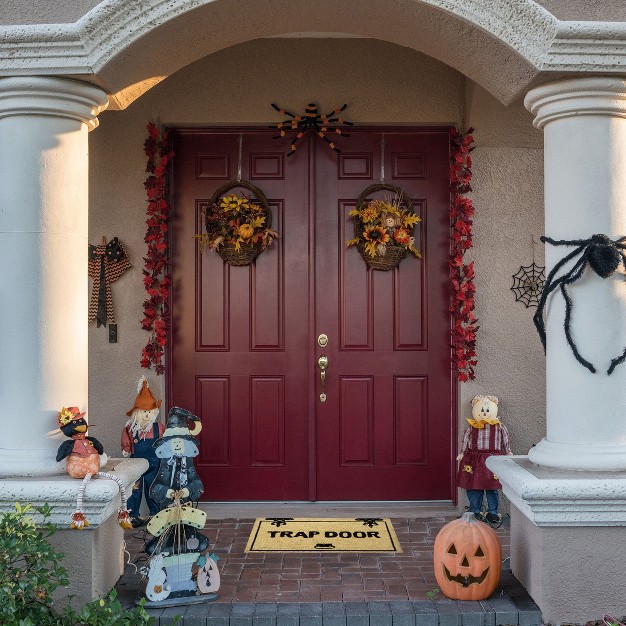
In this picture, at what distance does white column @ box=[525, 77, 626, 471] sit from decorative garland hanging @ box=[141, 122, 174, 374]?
2.78 metres

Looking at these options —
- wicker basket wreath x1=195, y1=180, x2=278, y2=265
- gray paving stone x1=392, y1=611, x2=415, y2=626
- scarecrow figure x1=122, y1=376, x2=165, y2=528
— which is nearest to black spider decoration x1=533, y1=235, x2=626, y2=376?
gray paving stone x1=392, y1=611, x2=415, y2=626

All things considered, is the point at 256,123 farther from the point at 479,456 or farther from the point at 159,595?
the point at 159,595

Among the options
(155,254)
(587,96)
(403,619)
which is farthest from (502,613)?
(155,254)

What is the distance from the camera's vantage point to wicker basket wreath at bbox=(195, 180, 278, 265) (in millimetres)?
5867

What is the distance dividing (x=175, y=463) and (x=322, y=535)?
4.99 ft

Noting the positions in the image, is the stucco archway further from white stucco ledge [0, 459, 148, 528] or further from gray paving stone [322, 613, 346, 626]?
gray paving stone [322, 613, 346, 626]

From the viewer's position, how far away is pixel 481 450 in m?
5.51

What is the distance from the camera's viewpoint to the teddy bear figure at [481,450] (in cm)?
548

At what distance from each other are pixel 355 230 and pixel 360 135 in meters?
0.69

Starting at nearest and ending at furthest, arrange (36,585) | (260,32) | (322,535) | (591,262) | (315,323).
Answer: (36,585) → (591,262) → (260,32) → (322,535) → (315,323)

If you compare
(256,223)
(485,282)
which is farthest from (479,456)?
(256,223)

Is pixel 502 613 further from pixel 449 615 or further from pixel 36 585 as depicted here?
pixel 36 585

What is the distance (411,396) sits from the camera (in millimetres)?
6004

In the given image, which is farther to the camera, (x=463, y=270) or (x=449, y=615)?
(x=463, y=270)
